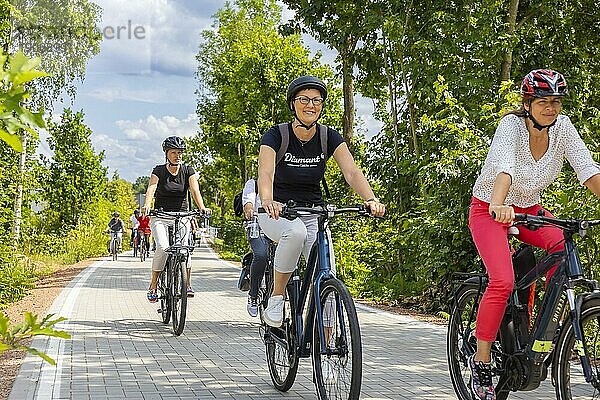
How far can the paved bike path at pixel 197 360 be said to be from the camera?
650 cm

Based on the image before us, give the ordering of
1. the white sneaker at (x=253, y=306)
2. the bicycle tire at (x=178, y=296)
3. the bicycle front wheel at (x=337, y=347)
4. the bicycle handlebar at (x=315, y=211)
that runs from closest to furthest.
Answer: the bicycle front wheel at (x=337, y=347) < the bicycle handlebar at (x=315, y=211) < the white sneaker at (x=253, y=306) < the bicycle tire at (x=178, y=296)

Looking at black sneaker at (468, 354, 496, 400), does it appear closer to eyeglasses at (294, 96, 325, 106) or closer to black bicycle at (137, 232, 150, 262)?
eyeglasses at (294, 96, 325, 106)

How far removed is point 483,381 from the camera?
17.2 feet

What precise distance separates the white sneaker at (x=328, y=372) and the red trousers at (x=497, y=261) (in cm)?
98

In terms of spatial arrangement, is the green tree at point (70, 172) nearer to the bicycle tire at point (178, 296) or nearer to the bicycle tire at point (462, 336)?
the bicycle tire at point (178, 296)

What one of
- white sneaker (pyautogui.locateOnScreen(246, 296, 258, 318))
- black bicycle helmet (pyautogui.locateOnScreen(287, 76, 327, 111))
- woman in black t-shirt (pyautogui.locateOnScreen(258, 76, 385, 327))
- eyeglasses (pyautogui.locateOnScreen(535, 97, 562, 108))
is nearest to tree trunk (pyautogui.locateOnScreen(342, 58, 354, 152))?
white sneaker (pyautogui.locateOnScreen(246, 296, 258, 318))

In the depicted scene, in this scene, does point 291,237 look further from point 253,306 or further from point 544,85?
point 253,306

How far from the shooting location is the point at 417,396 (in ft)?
20.7

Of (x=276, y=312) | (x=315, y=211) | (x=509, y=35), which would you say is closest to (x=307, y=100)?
(x=315, y=211)

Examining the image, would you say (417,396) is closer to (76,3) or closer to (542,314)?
(542,314)

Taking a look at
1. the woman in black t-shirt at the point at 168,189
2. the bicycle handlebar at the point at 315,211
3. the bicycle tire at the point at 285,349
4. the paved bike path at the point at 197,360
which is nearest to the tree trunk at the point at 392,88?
the paved bike path at the point at 197,360

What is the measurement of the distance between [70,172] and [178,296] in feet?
92.1

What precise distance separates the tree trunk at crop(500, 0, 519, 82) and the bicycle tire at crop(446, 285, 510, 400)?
1024 cm

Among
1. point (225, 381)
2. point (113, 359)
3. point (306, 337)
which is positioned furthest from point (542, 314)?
point (113, 359)
